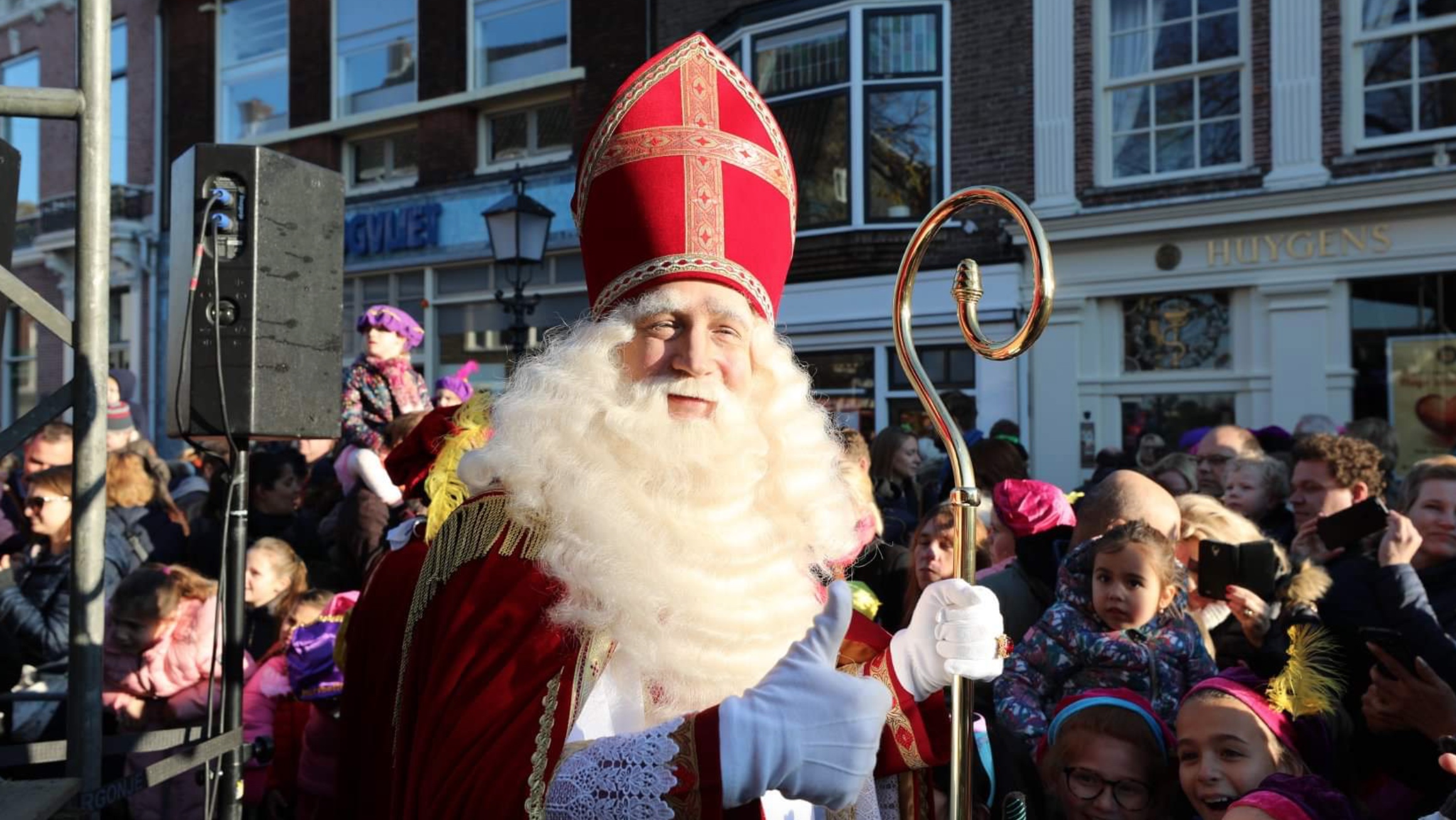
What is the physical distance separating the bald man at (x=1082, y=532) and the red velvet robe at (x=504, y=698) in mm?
1593

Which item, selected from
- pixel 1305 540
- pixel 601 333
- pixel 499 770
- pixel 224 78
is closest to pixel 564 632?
pixel 499 770

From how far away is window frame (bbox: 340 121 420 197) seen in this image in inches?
588

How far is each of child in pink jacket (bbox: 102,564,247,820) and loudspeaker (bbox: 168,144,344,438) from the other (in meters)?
0.82

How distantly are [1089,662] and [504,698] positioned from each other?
185 cm

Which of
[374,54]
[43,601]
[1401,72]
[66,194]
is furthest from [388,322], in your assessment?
[66,194]

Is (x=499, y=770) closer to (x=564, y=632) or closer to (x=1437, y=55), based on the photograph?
(x=564, y=632)

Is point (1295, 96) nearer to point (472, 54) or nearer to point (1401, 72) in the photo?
point (1401, 72)

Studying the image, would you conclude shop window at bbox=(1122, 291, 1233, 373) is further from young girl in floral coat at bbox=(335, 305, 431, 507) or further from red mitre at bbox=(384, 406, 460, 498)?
red mitre at bbox=(384, 406, 460, 498)

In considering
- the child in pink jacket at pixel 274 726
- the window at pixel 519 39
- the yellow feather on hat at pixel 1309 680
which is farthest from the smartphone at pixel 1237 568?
the window at pixel 519 39

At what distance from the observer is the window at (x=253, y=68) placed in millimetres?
16531

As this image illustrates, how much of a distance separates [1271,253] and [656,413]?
8.56m

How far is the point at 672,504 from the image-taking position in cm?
204

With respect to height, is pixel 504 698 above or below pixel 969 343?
below

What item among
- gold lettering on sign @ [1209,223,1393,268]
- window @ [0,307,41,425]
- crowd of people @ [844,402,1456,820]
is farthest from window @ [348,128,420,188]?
crowd of people @ [844,402,1456,820]
